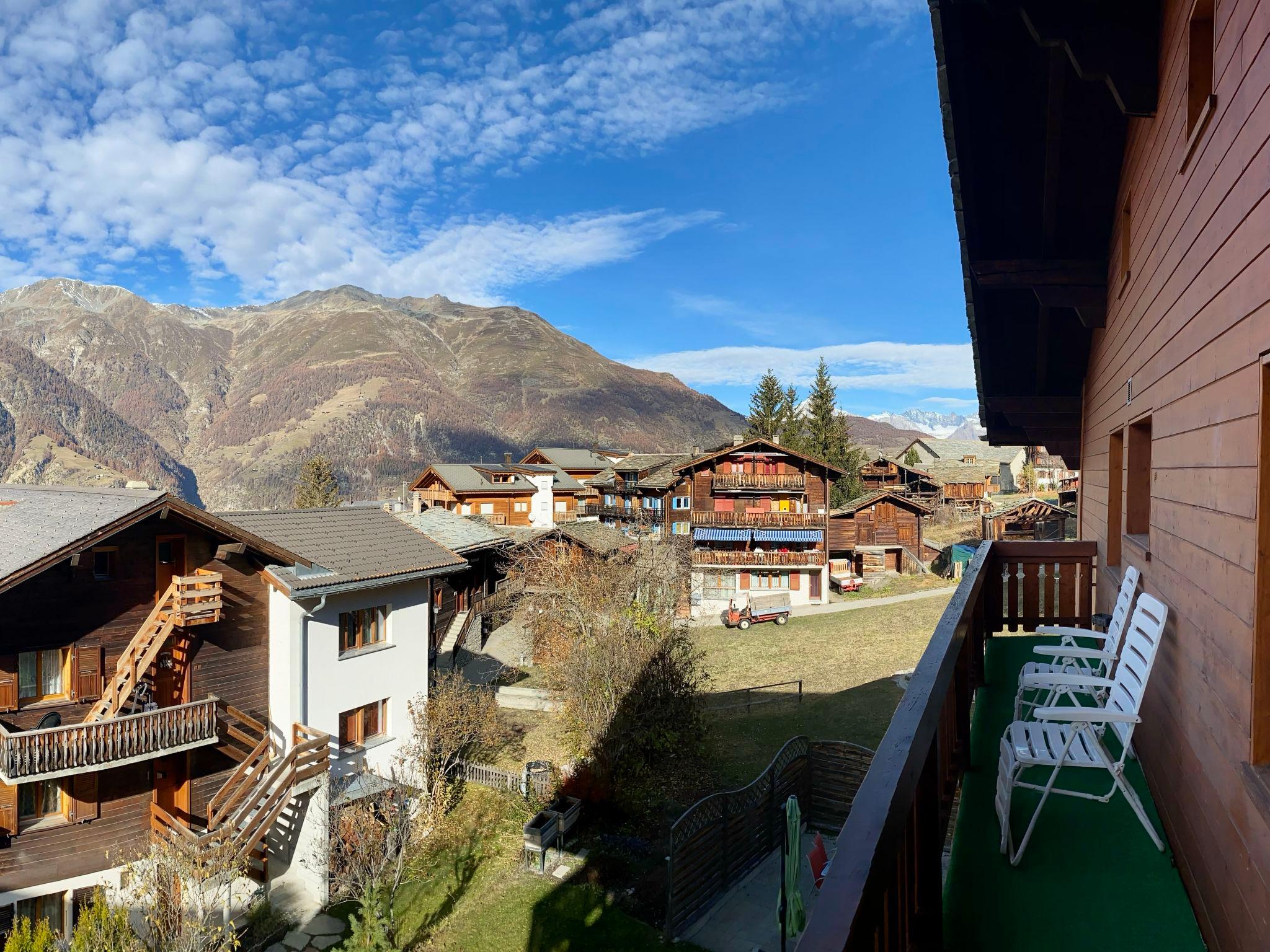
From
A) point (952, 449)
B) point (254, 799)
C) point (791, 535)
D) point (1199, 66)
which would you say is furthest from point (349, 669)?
point (952, 449)

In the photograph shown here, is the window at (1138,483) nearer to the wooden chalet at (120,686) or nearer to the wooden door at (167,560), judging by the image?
the wooden chalet at (120,686)

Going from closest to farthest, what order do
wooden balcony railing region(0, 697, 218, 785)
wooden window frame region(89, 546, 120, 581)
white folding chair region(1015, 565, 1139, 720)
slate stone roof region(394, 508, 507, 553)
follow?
1. white folding chair region(1015, 565, 1139, 720)
2. wooden balcony railing region(0, 697, 218, 785)
3. wooden window frame region(89, 546, 120, 581)
4. slate stone roof region(394, 508, 507, 553)

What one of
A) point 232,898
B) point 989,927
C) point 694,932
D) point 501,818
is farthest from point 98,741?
point 989,927

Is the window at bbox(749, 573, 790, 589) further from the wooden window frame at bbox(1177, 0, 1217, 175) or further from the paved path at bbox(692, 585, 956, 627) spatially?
the wooden window frame at bbox(1177, 0, 1217, 175)

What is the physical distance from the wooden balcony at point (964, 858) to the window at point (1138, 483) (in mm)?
1724

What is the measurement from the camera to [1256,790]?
214 cm

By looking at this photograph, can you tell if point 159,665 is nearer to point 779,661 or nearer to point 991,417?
point 991,417

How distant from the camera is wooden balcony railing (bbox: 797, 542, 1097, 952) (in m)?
1.34

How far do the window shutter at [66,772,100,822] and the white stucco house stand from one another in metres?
2.90

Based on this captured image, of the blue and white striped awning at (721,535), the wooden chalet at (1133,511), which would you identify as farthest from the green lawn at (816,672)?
Result: the wooden chalet at (1133,511)

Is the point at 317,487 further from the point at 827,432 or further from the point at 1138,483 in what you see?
the point at 1138,483

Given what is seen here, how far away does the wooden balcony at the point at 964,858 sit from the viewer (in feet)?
4.85

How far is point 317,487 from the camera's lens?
159 feet

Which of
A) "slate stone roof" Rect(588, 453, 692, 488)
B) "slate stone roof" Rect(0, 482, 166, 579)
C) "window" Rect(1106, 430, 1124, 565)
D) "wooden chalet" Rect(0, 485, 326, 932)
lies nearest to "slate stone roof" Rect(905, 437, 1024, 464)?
"slate stone roof" Rect(588, 453, 692, 488)
